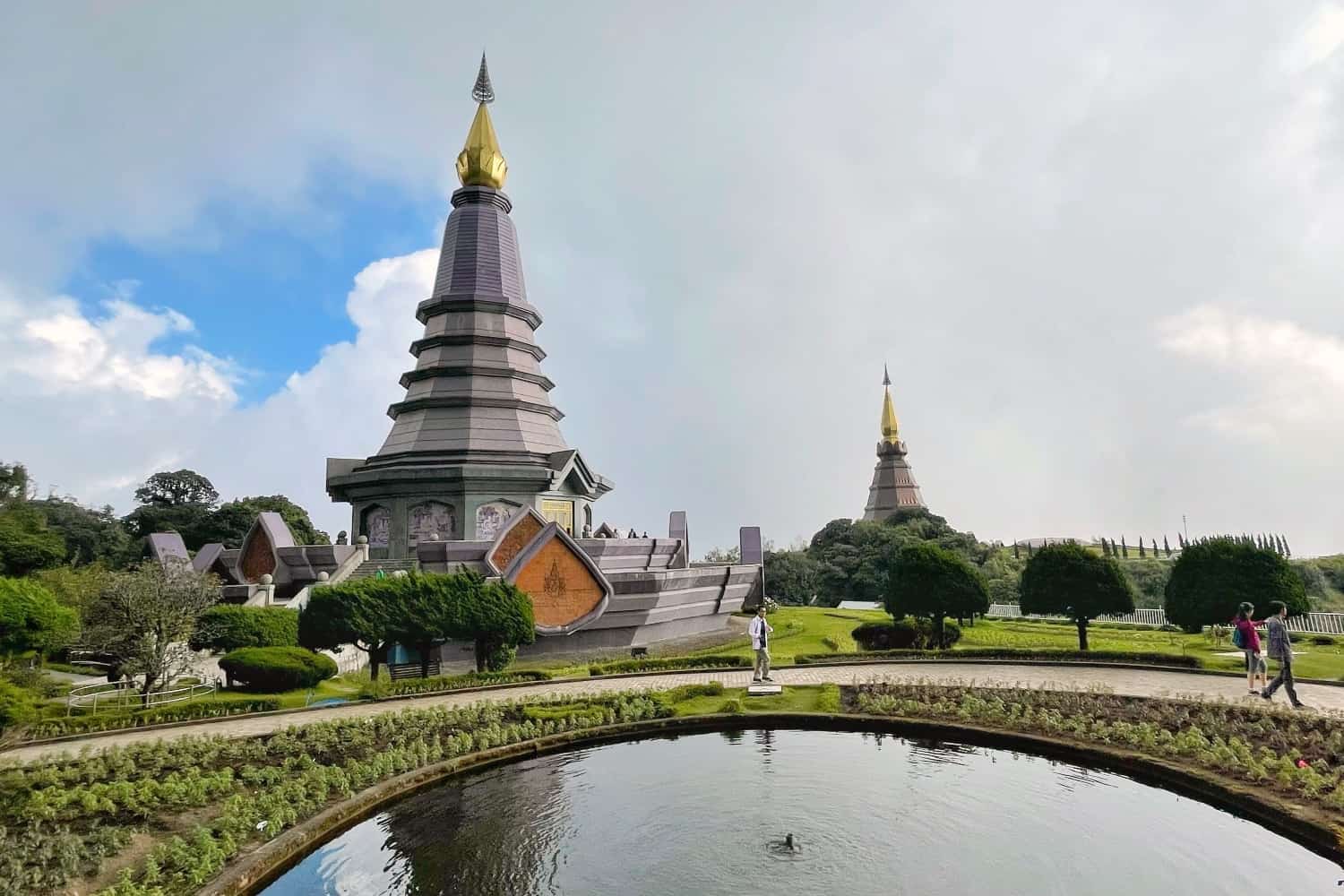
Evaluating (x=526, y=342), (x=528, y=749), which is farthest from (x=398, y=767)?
(x=526, y=342)

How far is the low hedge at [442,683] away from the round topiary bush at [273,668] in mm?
1443

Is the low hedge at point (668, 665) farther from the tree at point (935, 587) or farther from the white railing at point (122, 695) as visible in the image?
the white railing at point (122, 695)

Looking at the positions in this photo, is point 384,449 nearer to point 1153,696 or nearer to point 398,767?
point 398,767

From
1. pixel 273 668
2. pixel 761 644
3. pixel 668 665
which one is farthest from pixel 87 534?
pixel 761 644

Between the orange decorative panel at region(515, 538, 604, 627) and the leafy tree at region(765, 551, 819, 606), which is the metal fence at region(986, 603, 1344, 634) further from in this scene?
the orange decorative panel at region(515, 538, 604, 627)

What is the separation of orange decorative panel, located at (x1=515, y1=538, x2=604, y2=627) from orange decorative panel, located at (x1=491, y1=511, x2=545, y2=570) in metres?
1.34

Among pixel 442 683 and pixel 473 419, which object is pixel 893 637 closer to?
pixel 442 683

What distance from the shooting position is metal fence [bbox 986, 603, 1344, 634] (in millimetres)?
31594

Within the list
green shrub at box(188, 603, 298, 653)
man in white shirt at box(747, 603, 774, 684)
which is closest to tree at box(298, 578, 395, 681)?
green shrub at box(188, 603, 298, 653)

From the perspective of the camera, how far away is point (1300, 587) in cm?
2450

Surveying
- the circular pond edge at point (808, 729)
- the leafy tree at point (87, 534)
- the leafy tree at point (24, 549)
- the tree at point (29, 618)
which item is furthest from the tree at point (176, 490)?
the circular pond edge at point (808, 729)

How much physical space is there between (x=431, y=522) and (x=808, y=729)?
23.7 meters

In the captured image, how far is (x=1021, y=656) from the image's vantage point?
22.7 meters

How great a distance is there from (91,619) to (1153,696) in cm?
2669
